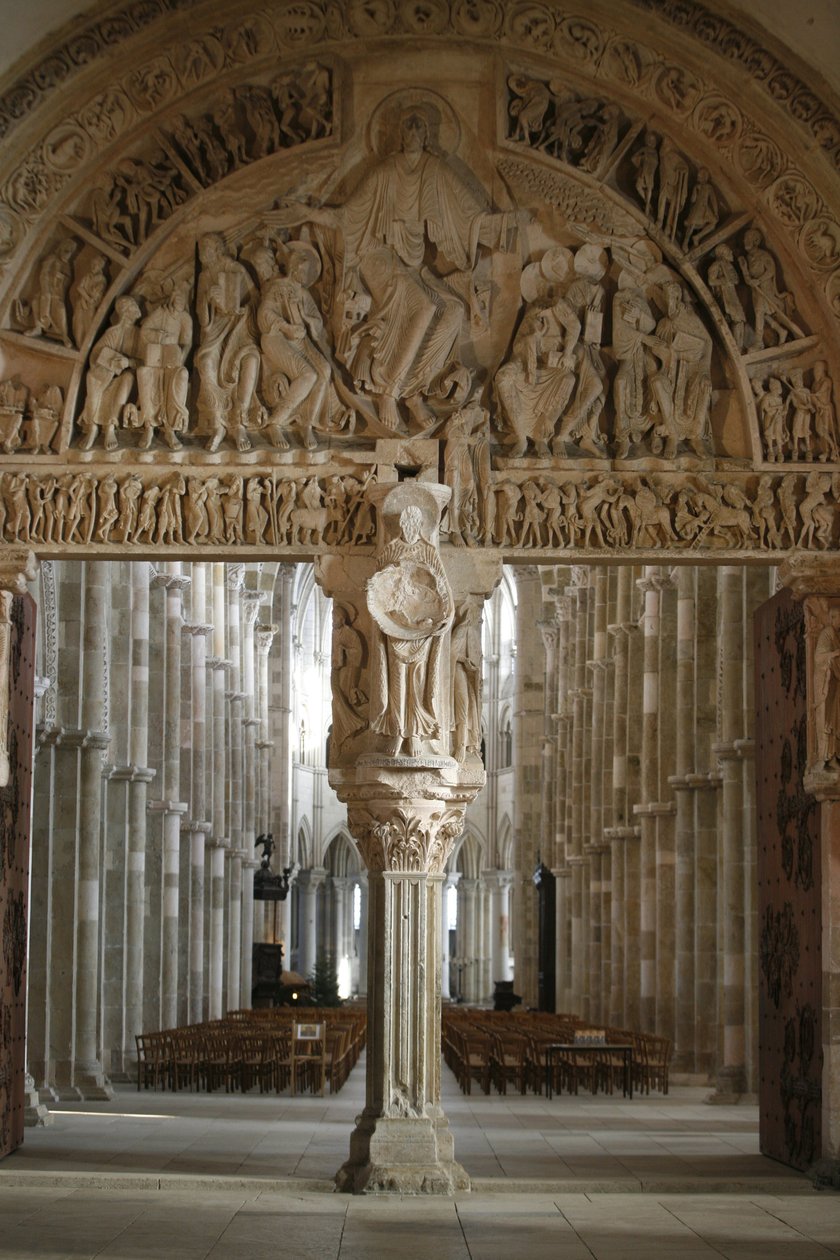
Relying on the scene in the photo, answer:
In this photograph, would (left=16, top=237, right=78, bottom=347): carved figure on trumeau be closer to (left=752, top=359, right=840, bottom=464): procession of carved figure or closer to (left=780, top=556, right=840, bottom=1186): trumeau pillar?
(left=752, top=359, right=840, bottom=464): procession of carved figure

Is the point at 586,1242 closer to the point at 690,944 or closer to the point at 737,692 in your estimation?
the point at 737,692

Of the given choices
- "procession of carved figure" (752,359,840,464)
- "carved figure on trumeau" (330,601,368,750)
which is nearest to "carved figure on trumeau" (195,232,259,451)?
"carved figure on trumeau" (330,601,368,750)

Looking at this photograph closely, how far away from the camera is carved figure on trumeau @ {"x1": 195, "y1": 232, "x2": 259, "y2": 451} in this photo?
646 inches

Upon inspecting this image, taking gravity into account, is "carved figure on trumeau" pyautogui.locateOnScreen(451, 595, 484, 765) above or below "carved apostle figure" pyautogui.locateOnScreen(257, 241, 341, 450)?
below

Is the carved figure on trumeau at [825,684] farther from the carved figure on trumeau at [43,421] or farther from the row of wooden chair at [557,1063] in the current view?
the row of wooden chair at [557,1063]

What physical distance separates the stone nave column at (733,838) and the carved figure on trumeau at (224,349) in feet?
33.2

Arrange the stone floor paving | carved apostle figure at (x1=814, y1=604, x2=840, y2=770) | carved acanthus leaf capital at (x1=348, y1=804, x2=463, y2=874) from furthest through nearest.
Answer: carved apostle figure at (x1=814, y1=604, x2=840, y2=770) → carved acanthus leaf capital at (x1=348, y1=804, x2=463, y2=874) → the stone floor paving

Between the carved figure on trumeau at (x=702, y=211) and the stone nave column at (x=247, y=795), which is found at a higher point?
the carved figure on trumeau at (x=702, y=211)

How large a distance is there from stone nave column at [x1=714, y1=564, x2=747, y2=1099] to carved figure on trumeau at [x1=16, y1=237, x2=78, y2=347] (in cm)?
1124

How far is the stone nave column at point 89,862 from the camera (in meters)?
23.6

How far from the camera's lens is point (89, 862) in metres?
24.0

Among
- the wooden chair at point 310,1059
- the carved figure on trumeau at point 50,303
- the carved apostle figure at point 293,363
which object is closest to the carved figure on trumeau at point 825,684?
the carved apostle figure at point 293,363

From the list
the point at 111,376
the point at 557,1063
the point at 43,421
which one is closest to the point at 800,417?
the point at 111,376

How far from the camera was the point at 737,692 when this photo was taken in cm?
2444
